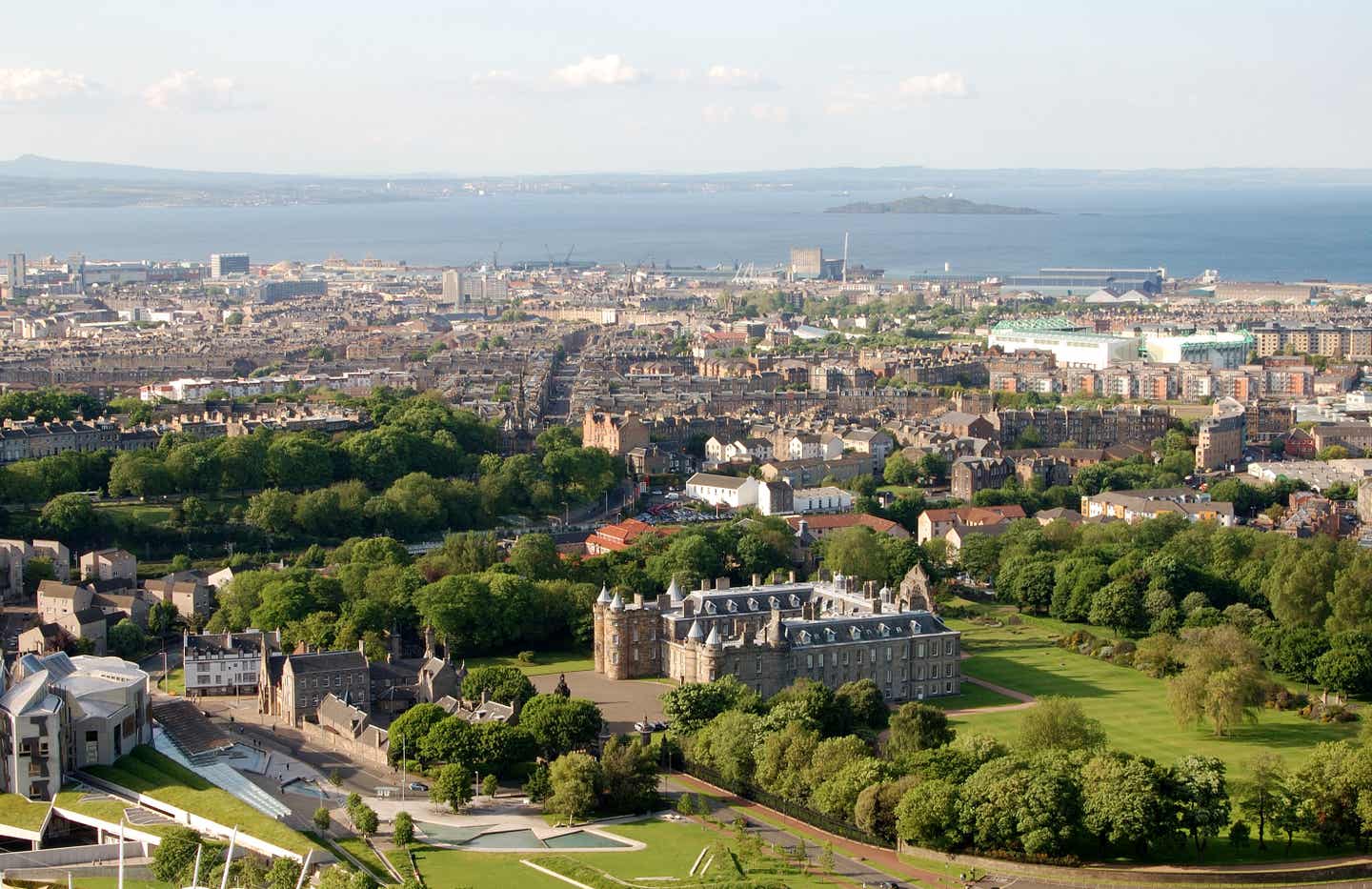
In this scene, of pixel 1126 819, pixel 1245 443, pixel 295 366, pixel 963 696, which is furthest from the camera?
pixel 295 366

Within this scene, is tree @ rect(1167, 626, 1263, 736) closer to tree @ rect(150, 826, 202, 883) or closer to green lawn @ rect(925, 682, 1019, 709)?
green lawn @ rect(925, 682, 1019, 709)

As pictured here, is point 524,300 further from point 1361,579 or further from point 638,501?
point 1361,579

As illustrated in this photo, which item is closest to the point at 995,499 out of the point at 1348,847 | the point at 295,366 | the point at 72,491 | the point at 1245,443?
the point at 1245,443

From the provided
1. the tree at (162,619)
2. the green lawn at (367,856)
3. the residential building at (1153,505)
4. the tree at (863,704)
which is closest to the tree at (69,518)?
the tree at (162,619)

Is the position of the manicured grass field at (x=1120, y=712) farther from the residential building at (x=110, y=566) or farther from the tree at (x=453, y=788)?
the residential building at (x=110, y=566)

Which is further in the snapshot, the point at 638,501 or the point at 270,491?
the point at 638,501

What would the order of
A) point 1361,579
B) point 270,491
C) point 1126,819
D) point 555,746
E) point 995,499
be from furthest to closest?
point 995,499
point 270,491
point 1361,579
point 555,746
point 1126,819

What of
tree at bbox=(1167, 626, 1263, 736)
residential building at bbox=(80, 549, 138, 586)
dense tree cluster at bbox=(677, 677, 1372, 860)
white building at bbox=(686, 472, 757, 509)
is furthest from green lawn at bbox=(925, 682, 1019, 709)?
white building at bbox=(686, 472, 757, 509)
